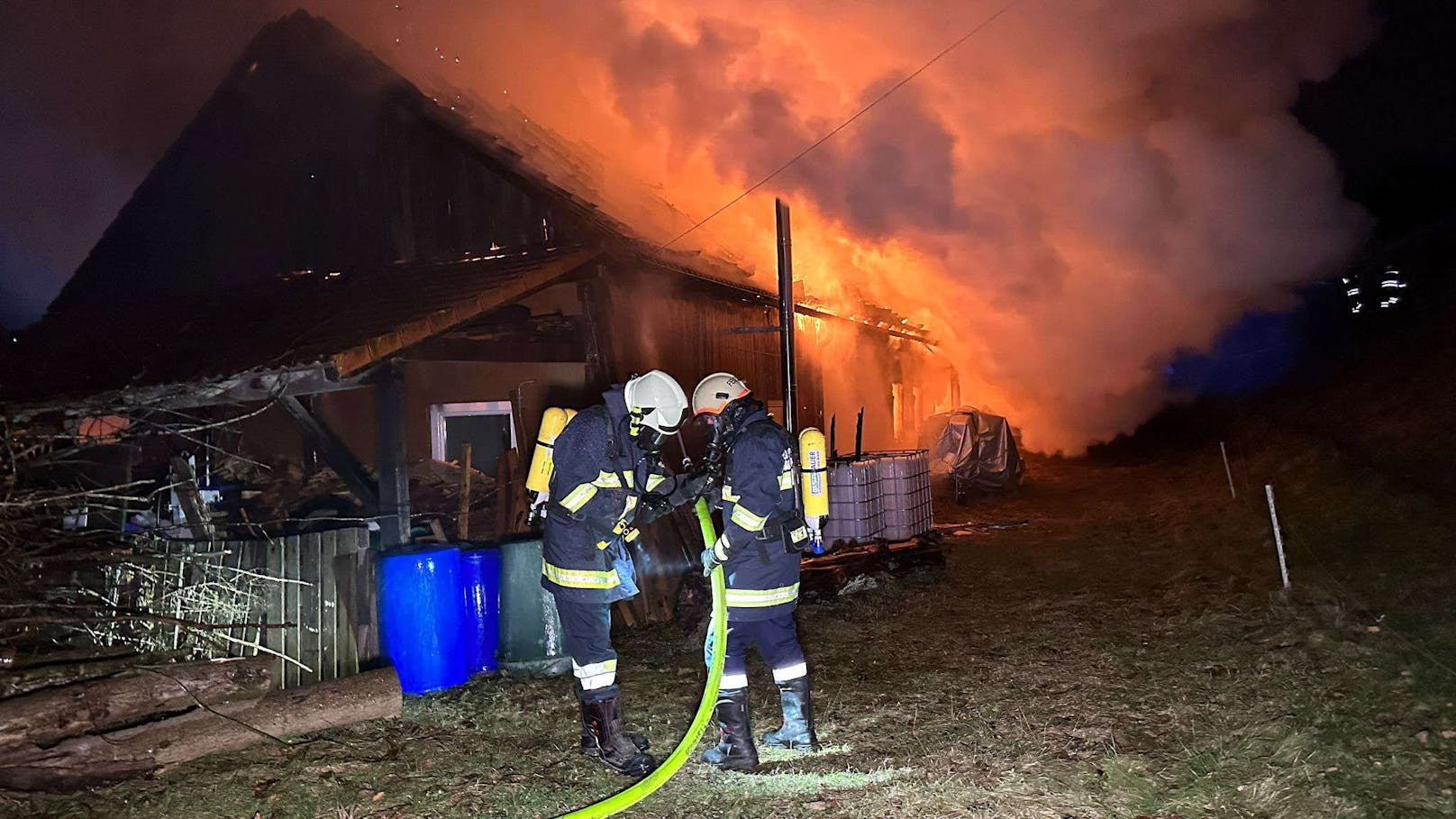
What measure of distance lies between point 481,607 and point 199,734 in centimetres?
200

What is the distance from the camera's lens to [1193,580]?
8.54 metres

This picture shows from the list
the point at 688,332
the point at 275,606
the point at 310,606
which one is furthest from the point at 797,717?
the point at 688,332

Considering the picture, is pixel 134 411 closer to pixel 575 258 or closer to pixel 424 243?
pixel 575 258

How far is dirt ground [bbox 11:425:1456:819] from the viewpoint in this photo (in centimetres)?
411

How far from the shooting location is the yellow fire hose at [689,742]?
4.18m

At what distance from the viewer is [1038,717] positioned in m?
5.18

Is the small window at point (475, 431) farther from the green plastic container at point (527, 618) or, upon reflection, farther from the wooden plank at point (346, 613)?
the wooden plank at point (346, 613)

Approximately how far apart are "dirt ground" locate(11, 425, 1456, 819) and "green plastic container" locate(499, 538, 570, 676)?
0.91ft

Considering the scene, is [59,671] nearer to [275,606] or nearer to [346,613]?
[275,606]

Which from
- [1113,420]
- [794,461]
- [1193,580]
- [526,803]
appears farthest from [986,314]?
[526,803]

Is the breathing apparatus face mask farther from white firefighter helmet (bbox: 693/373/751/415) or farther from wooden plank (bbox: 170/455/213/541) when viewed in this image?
wooden plank (bbox: 170/455/213/541)

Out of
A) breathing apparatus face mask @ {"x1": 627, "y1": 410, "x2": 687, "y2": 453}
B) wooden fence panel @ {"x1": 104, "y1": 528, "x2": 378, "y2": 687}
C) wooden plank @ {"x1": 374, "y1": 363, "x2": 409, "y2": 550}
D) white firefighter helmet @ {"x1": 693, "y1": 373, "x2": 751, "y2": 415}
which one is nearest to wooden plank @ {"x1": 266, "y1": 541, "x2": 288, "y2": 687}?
wooden fence panel @ {"x1": 104, "y1": 528, "x2": 378, "y2": 687}

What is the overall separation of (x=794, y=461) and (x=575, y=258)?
5.38 metres

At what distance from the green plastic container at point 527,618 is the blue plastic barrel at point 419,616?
481 mm
